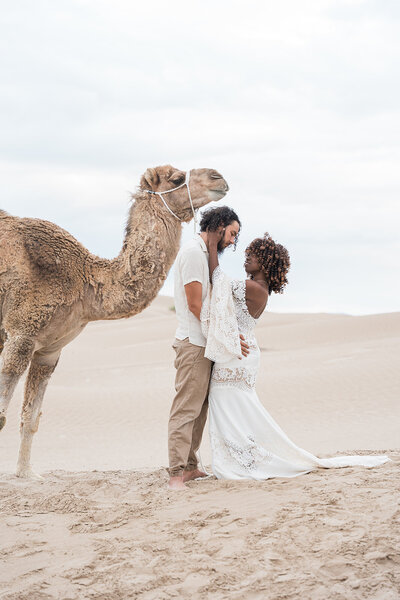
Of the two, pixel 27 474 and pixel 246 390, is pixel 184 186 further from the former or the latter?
pixel 27 474

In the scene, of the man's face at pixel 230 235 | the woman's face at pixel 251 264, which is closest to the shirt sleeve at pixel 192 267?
the man's face at pixel 230 235

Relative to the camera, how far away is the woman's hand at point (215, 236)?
20.2ft

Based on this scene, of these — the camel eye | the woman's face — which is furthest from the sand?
the camel eye

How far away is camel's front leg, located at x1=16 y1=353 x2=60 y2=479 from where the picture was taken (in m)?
7.23

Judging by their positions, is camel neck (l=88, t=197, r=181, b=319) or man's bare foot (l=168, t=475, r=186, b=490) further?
camel neck (l=88, t=197, r=181, b=319)

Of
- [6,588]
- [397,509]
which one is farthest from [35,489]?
[397,509]

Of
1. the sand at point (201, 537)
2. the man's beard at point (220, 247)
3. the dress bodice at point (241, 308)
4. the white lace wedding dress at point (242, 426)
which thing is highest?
the man's beard at point (220, 247)

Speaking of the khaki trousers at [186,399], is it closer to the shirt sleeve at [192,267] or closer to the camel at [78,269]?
the shirt sleeve at [192,267]

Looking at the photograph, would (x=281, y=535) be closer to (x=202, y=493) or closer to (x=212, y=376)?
(x=202, y=493)

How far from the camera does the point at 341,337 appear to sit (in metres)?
27.5

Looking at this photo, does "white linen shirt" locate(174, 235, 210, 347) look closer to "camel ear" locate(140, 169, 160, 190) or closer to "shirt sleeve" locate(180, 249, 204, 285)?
"shirt sleeve" locate(180, 249, 204, 285)

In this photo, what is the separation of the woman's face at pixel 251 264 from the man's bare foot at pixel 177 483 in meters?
1.83

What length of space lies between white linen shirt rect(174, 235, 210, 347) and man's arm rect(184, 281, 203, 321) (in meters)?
0.04

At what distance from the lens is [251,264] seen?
620cm
